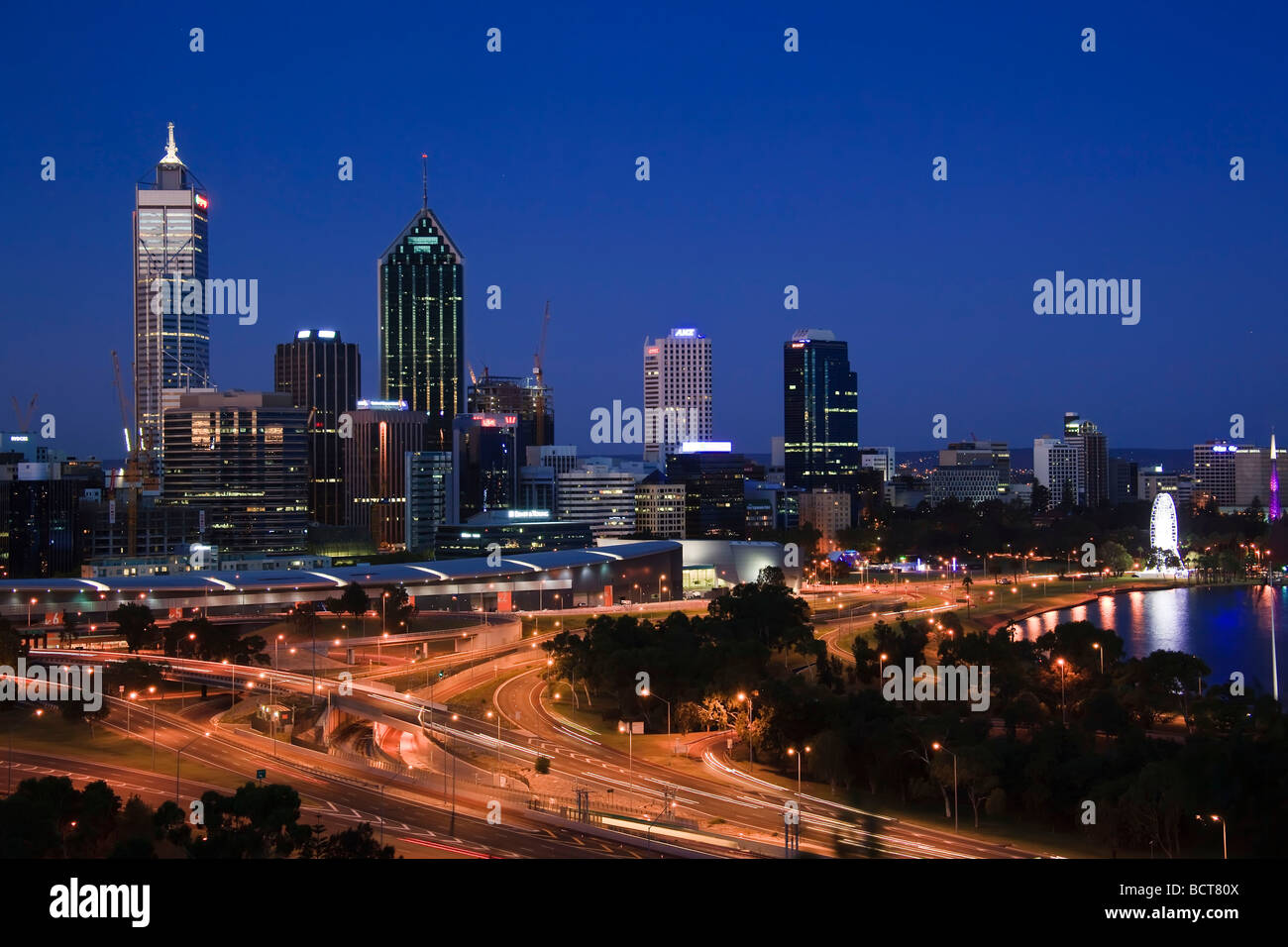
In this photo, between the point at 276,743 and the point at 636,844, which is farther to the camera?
the point at 276,743

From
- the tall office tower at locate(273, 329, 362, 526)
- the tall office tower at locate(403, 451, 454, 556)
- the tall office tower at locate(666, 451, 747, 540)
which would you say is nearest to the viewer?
the tall office tower at locate(666, 451, 747, 540)

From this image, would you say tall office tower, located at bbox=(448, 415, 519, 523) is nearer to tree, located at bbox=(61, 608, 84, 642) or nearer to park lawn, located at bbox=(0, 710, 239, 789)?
tree, located at bbox=(61, 608, 84, 642)

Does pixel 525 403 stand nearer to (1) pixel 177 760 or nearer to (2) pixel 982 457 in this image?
(2) pixel 982 457

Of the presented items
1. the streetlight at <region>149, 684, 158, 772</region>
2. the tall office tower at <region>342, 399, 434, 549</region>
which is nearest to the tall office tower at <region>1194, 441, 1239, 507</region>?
the tall office tower at <region>342, 399, 434, 549</region>

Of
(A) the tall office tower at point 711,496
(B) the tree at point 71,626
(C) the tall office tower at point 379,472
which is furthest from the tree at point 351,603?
(C) the tall office tower at point 379,472

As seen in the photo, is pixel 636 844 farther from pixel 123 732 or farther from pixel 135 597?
pixel 135 597
